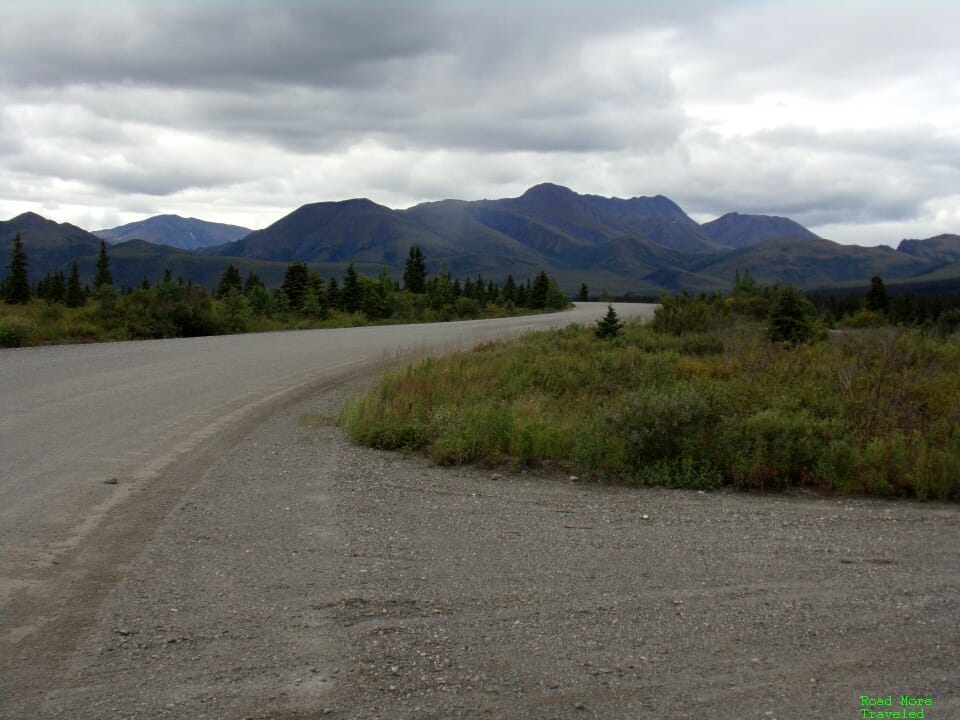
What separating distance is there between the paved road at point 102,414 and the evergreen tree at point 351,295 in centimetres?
2098

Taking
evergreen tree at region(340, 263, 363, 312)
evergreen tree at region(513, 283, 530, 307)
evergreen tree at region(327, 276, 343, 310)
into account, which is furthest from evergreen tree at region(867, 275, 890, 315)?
evergreen tree at region(513, 283, 530, 307)

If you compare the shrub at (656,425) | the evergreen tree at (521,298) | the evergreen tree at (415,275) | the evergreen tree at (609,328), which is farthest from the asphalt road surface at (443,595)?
the evergreen tree at (521,298)

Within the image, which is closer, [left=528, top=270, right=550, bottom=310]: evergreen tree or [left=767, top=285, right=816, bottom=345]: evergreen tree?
[left=767, top=285, right=816, bottom=345]: evergreen tree

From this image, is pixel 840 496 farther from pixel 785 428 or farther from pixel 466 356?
pixel 466 356

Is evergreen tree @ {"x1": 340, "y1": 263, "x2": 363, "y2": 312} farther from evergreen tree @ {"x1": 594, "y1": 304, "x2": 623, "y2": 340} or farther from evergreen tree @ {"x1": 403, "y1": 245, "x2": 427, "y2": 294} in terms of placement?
evergreen tree @ {"x1": 594, "y1": 304, "x2": 623, "y2": 340}

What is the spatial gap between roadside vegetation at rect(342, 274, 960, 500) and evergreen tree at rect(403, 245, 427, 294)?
4737 centimetres

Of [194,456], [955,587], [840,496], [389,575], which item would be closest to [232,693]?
[389,575]

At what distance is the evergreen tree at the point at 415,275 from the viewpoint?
202 ft

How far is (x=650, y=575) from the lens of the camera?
16.3ft

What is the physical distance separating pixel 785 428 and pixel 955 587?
10.4ft

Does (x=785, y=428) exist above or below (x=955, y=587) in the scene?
above

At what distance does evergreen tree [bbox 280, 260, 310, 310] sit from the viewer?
40.4 m

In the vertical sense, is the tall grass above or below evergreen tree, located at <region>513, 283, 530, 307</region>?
below

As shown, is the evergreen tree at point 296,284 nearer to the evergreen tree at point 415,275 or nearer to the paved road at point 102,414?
the evergreen tree at point 415,275
